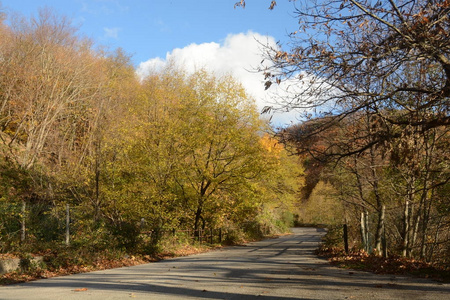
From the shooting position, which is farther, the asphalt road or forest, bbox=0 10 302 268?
forest, bbox=0 10 302 268

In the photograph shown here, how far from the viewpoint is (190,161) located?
22469mm

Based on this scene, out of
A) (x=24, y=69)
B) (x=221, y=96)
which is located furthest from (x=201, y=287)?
(x=24, y=69)

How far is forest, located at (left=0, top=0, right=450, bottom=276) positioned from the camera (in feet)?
23.3

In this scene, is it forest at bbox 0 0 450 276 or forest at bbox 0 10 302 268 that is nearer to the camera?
forest at bbox 0 0 450 276

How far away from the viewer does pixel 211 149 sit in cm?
2286

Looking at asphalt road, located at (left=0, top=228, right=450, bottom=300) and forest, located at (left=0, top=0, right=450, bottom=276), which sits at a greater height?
forest, located at (left=0, top=0, right=450, bottom=276)

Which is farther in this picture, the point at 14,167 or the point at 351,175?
the point at 14,167

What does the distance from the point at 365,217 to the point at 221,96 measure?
11.4 meters

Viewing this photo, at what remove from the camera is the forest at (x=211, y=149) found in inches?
280

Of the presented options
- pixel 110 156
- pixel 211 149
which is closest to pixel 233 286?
pixel 110 156

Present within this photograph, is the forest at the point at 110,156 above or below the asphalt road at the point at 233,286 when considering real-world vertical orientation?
above

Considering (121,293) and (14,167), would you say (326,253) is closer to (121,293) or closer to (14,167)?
(121,293)

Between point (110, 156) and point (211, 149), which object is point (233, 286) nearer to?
point (110, 156)

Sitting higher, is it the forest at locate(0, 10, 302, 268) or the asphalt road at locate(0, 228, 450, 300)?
Result: the forest at locate(0, 10, 302, 268)
